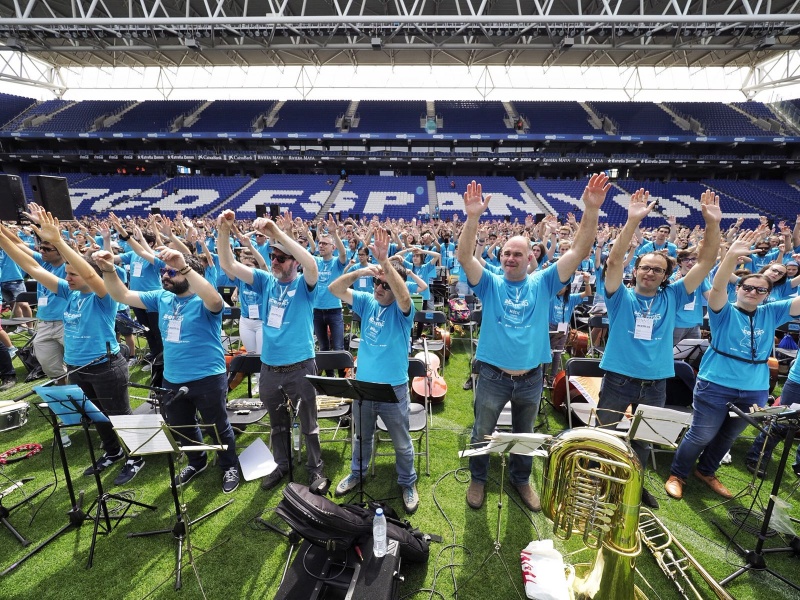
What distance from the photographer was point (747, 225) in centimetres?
2389

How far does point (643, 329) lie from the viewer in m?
3.36

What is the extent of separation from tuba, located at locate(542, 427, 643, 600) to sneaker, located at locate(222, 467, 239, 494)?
10.9 feet

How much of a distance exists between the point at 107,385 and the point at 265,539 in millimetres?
2515

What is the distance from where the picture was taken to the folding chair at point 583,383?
166 inches

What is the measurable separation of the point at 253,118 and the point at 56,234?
121 ft

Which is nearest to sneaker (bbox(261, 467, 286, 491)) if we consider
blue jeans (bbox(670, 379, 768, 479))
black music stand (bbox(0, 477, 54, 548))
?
black music stand (bbox(0, 477, 54, 548))

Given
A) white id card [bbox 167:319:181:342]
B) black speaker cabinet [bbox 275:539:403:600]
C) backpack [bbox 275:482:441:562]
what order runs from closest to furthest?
black speaker cabinet [bbox 275:539:403:600]
backpack [bbox 275:482:441:562]
white id card [bbox 167:319:181:342]

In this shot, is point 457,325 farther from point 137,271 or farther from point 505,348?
point 137,271

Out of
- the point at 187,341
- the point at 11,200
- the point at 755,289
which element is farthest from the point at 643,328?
the point at 11,200

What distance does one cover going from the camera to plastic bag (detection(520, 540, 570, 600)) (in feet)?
8.87

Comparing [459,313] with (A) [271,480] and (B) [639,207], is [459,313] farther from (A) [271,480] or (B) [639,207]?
(B) [639,207]

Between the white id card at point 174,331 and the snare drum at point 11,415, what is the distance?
1.15 meters

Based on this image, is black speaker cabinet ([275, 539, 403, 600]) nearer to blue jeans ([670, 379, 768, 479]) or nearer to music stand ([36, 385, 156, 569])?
music stand ([36, 385, 156, 569])

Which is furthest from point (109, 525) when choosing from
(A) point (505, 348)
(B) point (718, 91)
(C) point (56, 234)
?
(B) point (718, 91)
